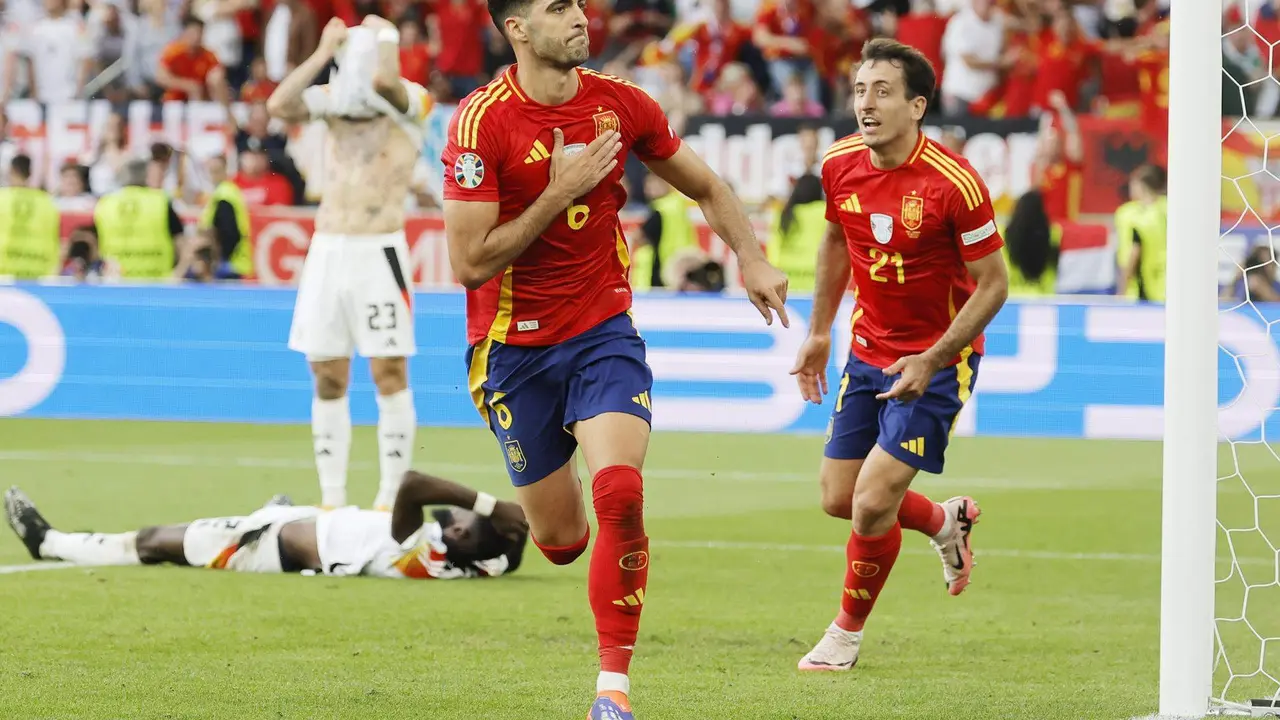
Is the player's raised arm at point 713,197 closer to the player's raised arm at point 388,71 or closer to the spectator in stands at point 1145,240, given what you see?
the player's raised arm at point 388,71

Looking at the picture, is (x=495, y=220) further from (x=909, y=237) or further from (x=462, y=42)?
(x=462, y=42)

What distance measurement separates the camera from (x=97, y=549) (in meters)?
7.99

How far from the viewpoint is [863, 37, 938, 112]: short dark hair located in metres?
6.21

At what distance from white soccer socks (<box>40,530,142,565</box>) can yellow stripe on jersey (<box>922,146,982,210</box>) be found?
3.81 metres

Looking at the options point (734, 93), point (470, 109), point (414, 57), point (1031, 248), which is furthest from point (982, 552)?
point (414, 57)

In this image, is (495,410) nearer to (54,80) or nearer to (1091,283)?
(1091,283)

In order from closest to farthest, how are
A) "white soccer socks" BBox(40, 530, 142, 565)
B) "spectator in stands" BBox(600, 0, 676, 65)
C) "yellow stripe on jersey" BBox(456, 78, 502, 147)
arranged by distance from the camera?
"yellow stripe on jersey" BBox(456, 78, 502, 147)
"white soccer socks" BBox(40, 530, 142, 565)
"spectator in stands" BBox(600, 0, 676, 65)

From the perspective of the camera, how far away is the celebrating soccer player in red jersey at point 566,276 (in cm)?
504

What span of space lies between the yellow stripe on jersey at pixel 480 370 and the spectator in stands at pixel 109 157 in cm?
1501

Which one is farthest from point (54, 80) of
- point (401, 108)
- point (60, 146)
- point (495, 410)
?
point (495, 410)

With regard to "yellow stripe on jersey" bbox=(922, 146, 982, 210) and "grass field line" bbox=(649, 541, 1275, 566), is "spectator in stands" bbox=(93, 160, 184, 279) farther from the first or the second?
"yellow stripe on jersey" bbox=(922, 146, 982, 210)

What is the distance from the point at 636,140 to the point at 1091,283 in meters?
11.6

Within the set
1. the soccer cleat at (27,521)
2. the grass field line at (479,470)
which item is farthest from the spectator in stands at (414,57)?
the soccer cleat at (27,521)

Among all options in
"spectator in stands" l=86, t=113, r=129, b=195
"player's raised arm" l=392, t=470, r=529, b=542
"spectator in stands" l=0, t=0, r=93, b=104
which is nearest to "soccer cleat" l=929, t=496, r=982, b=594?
"player's raised arm" l=392, t=470, r=529, b=542
